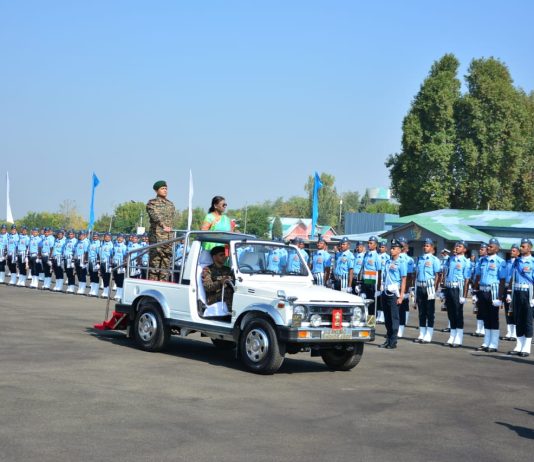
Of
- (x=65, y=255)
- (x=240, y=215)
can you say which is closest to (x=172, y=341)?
(x=65, y=255)

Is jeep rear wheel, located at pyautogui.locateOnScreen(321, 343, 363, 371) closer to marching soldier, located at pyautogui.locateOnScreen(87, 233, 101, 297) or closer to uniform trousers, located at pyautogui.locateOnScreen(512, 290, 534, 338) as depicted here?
uniform trousers, located at pyautogui.locateOnScreen(512, 290, 534, 338)

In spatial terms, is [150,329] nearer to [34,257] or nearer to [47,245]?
[47,245]

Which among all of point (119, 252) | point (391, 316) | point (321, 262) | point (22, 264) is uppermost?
point (119, 252)

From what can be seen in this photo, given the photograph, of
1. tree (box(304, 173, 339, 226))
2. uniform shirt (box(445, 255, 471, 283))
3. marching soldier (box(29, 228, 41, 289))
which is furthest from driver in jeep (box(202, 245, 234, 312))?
tree (box(304, 173, 339, 226))

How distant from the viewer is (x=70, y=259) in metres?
29.0

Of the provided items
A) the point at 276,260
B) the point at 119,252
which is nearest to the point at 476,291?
the point at 276,260

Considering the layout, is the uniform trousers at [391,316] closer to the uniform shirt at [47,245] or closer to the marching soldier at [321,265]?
the marching soldier at [321,265]

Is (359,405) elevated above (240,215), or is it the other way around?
(240,215)

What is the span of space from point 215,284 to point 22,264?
19611mm

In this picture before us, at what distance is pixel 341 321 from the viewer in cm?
1252

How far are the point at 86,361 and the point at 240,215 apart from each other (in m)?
123

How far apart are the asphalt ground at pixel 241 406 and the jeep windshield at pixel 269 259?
57.0 inches

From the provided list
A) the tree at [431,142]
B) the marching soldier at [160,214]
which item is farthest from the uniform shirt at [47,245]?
the tree at [431,142]

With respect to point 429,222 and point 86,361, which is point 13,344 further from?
point 429,222
